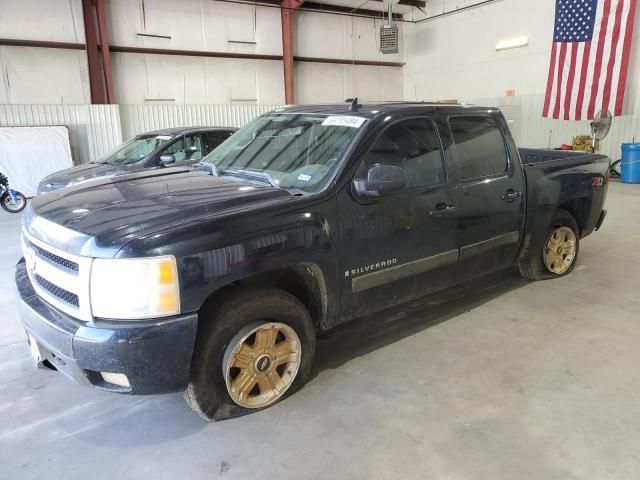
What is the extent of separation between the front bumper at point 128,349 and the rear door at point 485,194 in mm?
2144

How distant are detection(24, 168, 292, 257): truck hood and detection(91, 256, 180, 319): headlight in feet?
0.28

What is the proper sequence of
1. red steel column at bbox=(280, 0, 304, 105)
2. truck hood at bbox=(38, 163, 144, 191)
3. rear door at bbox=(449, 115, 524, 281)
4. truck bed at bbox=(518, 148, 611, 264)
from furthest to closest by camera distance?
red steel column at bbox=(280, 0, 304, 105) → truck hood at bbox=(38, 163, 144, 191) → truck bed at bbox=(518, 148, 611, 264) → rear door at bbox=(449, 115, 524, 281)

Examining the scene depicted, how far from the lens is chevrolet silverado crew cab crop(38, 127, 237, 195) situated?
703cm

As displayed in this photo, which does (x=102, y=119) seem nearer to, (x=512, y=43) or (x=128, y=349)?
(x=128, y=349)

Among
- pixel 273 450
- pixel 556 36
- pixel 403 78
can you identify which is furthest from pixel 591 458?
pixel 403 78

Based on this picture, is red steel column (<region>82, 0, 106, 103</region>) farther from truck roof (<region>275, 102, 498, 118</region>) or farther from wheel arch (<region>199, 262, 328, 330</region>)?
wheel arch (<region>199, 262, 328, 330</region>)

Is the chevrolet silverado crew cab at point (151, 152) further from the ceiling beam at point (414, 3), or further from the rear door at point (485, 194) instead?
the ceiling beam at point (414, 3)

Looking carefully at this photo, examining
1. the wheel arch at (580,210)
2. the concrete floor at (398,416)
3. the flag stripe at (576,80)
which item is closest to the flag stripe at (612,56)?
the flag stripe at (576,80)

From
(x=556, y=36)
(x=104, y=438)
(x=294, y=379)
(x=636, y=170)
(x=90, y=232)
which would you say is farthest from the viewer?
(x=556, y=36)

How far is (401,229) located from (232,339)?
128cm

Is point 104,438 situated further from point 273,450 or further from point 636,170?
point 636,170

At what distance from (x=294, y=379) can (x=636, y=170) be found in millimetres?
11914

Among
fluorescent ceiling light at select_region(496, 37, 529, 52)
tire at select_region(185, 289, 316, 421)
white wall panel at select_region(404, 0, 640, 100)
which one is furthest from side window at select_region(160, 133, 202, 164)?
fluorescent ceiling light at select_region(496, 37, 529, 52)

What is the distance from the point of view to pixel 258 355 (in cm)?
260
